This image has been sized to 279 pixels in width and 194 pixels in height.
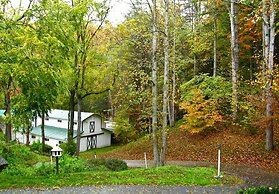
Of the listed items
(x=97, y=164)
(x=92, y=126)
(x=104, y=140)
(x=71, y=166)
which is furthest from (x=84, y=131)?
(x=71, y=166)

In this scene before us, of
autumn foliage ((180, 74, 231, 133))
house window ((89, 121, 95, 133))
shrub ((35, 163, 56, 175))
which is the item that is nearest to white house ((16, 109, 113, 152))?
house window ((89, 121, 95, 133))

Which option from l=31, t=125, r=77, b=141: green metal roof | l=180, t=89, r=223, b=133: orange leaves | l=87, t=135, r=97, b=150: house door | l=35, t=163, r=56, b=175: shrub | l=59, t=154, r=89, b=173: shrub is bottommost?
l=87, t=135, r=97, b=150: house door

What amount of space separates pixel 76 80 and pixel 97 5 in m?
4.44

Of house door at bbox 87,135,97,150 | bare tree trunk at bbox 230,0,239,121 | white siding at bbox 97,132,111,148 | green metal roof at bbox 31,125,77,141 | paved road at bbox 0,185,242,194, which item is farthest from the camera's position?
white siding at bbox 97,132,111,148

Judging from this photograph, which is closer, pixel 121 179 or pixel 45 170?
pixel 121 179

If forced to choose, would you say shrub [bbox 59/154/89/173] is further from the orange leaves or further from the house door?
the house door

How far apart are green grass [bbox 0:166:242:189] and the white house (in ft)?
68.8

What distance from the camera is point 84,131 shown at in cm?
3094

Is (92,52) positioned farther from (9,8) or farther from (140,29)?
(9,8)

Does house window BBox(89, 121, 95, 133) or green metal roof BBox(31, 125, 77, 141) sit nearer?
green metal roof BBox(31, 125, 77, 141)

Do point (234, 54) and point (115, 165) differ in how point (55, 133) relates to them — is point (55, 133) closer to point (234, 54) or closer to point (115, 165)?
point (115, 165)

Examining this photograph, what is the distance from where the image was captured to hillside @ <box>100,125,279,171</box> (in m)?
13.9

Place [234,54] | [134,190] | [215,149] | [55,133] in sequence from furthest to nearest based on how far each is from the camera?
[55,133]
[234,54]
[215,149]
[134,190]

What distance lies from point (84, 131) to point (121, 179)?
2271cm
